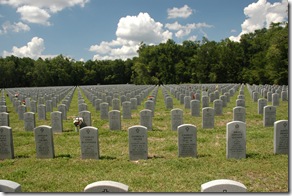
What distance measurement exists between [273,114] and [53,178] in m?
9.02

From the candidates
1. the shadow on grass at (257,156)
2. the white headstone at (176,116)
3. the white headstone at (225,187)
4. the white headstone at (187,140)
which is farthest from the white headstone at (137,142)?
the white headstone at (225,187)

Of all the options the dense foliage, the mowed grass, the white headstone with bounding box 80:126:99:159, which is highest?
the dense foliage

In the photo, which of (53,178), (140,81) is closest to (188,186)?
(53,178)

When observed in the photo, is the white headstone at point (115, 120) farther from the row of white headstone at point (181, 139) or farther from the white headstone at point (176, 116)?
the row of white headstone at point (181, 139)

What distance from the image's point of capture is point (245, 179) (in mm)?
6582

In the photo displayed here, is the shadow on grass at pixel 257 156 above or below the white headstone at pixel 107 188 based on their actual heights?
below

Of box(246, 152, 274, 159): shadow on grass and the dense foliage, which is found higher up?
the dense foliage

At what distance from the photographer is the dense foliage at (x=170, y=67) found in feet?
221

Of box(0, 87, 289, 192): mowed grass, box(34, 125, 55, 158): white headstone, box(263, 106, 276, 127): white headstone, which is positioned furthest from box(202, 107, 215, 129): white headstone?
box(34, 125, 55, 158): white headstone

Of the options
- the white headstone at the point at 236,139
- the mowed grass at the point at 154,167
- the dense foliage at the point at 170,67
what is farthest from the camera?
the dense foliage at the point at 170,67

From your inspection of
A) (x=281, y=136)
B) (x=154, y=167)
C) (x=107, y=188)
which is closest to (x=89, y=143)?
(x=154, y=167)

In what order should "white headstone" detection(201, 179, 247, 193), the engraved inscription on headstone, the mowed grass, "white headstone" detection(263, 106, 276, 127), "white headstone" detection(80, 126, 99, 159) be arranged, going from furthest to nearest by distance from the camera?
"white headstone" detection(263, 106, 276, 127) → the engraved inscription on headstone → "white headstone" detection(80, 126, 99, 159) → the mowed grass → "white headstone" detection(201, 179, 247, 193)

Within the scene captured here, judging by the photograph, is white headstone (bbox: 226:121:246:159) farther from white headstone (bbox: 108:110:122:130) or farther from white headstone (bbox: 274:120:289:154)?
white headstone (bbox: 108:110:122:130)

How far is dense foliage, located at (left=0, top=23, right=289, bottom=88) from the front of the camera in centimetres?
6731
